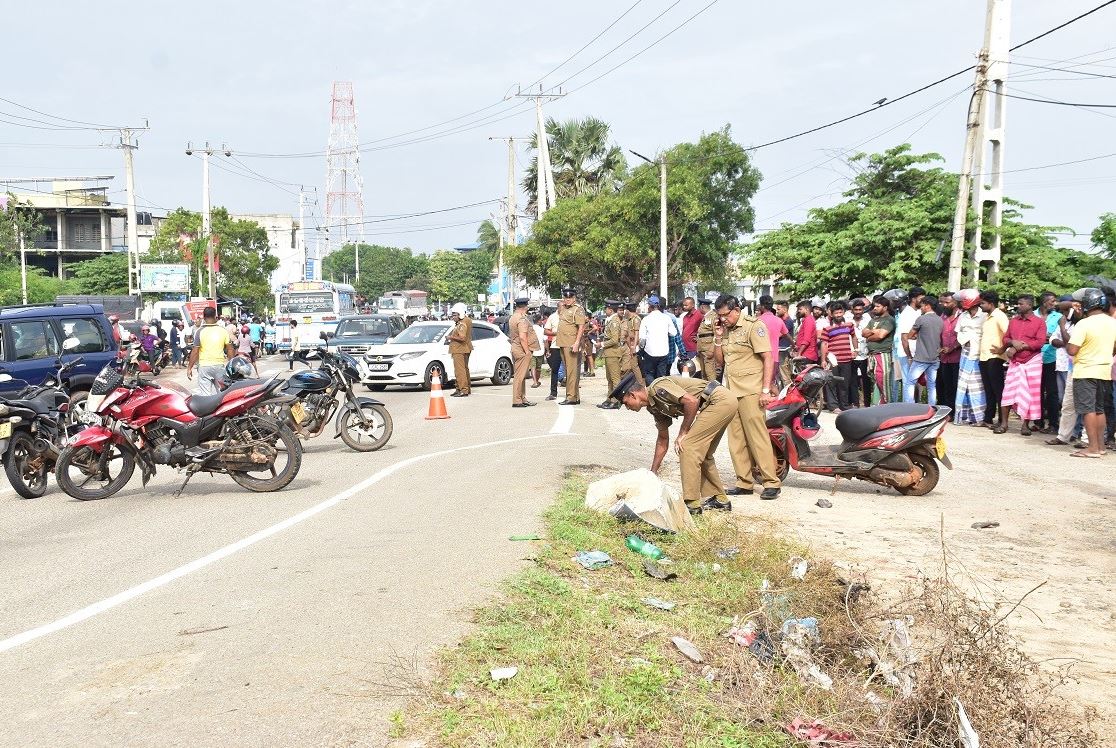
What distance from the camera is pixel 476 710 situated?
4340mm

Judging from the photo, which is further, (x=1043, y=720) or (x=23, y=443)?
(x=23, y=443)

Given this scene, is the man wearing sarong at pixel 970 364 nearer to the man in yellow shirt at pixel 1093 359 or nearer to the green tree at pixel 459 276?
the man in yellow shirt at pixel 1093 359

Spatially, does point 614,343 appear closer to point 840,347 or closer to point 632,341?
point 632,341

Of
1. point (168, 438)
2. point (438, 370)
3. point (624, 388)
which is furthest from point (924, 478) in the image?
point (438, 370)

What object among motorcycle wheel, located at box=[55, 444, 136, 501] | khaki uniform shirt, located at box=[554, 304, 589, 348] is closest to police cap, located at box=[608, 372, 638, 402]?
motorcycle wheel, located at box=[55, 444, 136, 501]

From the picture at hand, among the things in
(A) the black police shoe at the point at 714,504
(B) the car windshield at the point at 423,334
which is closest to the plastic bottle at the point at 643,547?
(A) the black police shoe at the point at 714,504

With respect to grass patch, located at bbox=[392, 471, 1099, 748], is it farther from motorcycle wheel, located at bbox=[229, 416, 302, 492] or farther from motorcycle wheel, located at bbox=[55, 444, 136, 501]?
motorcycle wheel, located at bbox=[55, 444, 136, 501]

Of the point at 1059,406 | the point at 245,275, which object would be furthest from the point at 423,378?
the point at 245,275

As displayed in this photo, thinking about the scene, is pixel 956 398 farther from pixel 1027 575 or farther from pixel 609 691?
pixel 609 691

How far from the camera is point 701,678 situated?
4836mm

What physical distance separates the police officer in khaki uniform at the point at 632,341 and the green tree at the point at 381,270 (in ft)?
361

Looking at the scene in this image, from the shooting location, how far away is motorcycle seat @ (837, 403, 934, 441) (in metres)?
9.73

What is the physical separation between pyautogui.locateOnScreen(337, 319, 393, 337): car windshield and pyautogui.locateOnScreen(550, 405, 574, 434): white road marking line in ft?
38.0

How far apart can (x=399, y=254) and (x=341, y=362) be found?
437ft
